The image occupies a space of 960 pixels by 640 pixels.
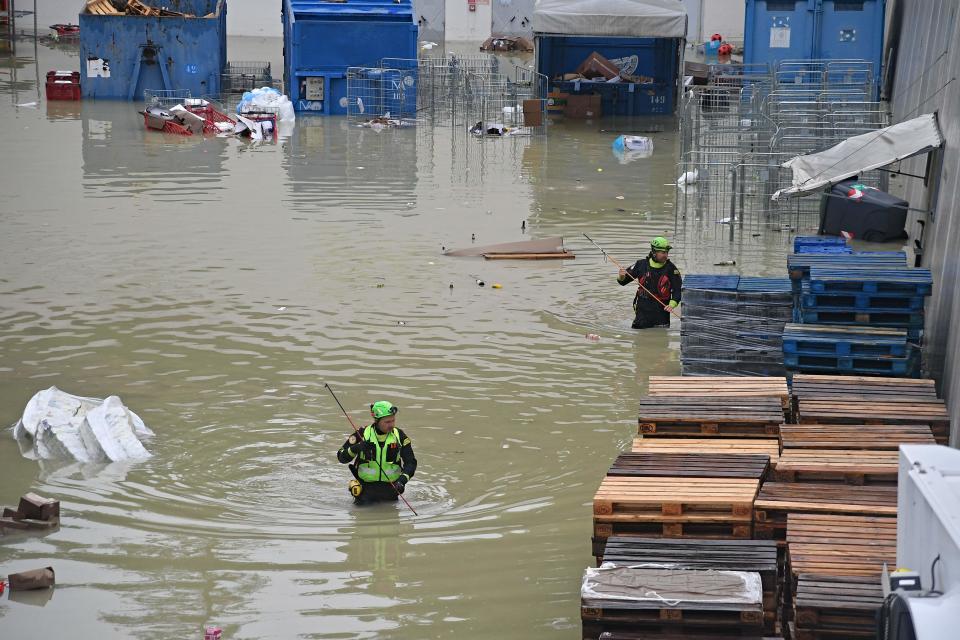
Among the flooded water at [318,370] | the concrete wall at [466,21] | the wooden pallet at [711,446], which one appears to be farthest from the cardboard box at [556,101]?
the wooden pallet at [711,446]

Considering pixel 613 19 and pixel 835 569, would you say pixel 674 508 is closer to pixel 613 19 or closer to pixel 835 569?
pixel 835 569

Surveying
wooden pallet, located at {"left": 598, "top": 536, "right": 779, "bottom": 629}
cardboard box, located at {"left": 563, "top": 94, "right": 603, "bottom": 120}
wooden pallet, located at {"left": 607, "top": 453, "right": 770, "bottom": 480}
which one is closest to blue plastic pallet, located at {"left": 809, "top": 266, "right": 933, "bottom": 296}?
wooden pallet, located at {"left": 607, "top": 453, "right": 770, "bottom": 480}

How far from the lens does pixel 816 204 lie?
22.3 m

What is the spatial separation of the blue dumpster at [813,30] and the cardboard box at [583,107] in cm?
691

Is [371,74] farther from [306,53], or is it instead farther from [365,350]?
[365,350]

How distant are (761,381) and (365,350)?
16.1ft

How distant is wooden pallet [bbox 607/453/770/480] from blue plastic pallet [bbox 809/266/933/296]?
139 inches

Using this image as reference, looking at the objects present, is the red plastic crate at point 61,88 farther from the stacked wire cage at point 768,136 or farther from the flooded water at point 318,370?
the stacked wire cage at point 768,136

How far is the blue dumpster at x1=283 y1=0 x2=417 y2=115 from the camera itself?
34656 mm

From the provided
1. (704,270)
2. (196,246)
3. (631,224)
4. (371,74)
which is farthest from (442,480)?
(371,74)

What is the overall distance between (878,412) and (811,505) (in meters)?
2.41

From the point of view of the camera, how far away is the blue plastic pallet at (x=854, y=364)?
12.0 meters

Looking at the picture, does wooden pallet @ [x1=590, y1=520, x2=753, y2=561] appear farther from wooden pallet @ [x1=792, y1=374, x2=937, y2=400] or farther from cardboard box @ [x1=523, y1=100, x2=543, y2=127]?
cardboard box @ [x1=523, y1=100, x2=543, y2=127]

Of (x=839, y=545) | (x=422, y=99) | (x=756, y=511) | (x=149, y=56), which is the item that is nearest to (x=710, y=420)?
(x=756, y=511)
